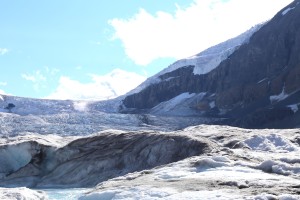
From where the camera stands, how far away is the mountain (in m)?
107

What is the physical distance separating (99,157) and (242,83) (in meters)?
100

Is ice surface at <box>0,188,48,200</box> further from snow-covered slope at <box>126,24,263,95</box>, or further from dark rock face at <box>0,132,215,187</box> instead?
snow-covered slope at <box>126,24,263,95</box>

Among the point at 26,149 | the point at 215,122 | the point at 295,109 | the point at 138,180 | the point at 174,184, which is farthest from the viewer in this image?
the point at 215,122

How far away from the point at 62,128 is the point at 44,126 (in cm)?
600

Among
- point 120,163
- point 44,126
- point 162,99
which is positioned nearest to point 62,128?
point 44,126

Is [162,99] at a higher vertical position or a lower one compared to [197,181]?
higher

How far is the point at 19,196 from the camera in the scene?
1764cm

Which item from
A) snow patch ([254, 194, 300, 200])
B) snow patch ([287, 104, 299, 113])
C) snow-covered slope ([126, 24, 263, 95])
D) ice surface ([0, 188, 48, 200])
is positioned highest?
snow-covered slope ([126, 24, 263, 95])

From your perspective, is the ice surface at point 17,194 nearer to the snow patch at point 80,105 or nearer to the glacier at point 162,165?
the glacier at point 162,165

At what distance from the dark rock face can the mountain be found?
185 ft

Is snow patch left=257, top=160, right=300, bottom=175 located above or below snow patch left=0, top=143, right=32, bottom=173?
below

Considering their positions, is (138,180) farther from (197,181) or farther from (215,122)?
(215,122)

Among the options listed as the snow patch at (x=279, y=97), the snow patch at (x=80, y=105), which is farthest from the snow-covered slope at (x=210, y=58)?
the snow patch at (x=279, y=97)

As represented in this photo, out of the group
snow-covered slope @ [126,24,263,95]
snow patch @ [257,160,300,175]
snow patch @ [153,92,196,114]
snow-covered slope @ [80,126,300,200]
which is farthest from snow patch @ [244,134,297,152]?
snow-covered slope @ [126,24,263,95]
